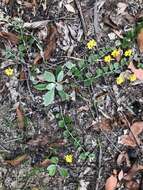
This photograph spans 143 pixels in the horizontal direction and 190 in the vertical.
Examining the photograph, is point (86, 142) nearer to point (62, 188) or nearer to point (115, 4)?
point (62, 188)

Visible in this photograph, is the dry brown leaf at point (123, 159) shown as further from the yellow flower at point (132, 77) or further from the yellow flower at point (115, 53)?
the yellow flower at point (115, 53)

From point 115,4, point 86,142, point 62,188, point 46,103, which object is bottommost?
point 62,188

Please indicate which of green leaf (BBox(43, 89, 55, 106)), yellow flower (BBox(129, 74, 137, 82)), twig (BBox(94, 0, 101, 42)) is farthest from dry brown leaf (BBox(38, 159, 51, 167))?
twig (BBox(94, 0, 101, 42))

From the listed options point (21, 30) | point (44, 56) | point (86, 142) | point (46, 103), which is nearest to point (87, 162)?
point (86, 142)

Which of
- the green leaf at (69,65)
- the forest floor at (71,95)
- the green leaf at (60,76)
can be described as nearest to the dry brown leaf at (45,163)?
the forest floor at (71,95)

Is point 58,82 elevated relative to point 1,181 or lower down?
elevated

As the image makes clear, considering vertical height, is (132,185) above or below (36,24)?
below

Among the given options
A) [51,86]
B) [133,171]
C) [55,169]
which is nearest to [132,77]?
[51,86]

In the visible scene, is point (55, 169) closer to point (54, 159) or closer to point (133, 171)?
point (54, 159)
